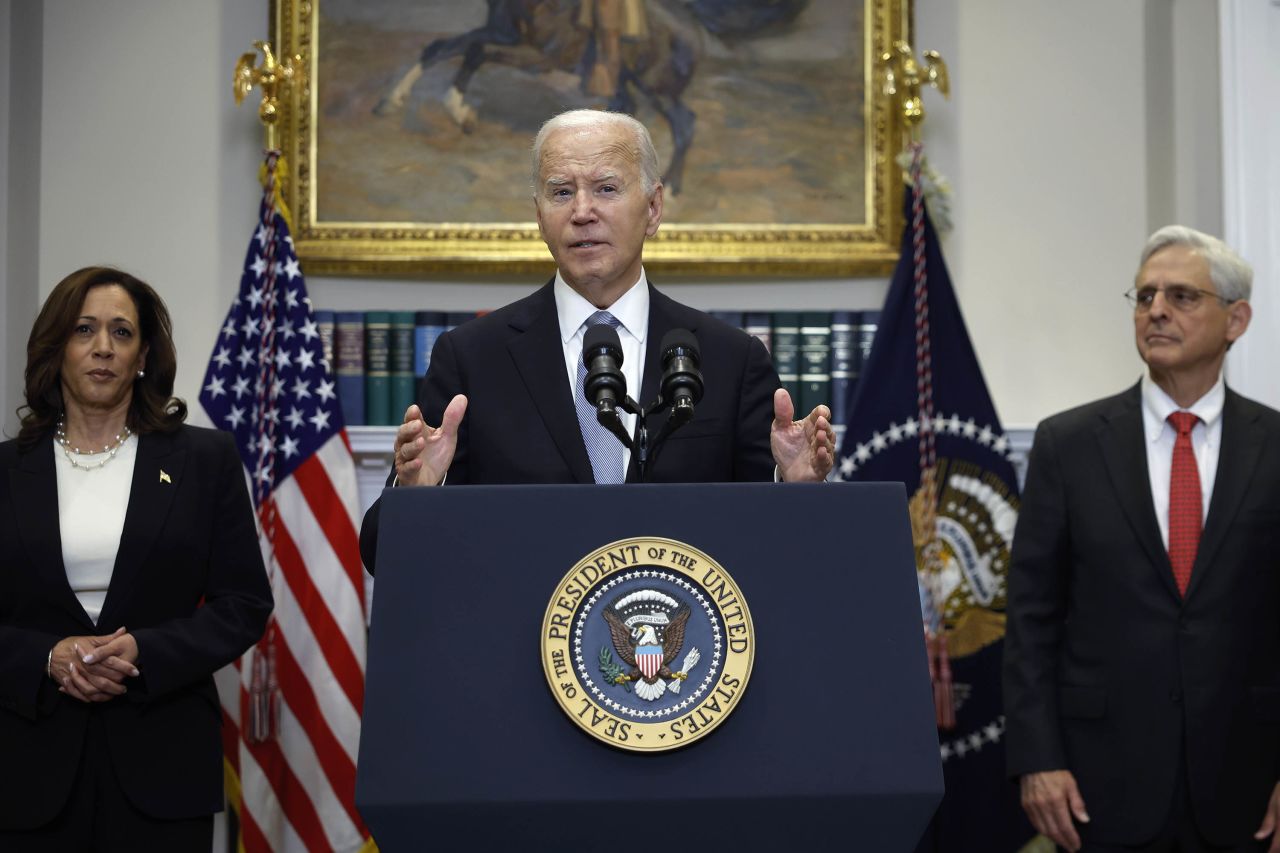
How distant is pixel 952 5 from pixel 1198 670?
2.87 metres

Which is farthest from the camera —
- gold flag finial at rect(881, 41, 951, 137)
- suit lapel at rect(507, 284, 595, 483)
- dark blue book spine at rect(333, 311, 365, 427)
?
dark blue book spine at rect(333, 311, 365, 427)

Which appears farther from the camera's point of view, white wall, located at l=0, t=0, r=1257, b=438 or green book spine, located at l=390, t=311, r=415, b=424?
white wall, located at l=0, t=0, r=1257, b=438

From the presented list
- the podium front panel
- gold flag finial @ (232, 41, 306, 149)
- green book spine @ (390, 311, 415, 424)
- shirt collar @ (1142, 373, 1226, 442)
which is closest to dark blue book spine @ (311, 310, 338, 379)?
green book spine @ (390, 311, 415, 424)

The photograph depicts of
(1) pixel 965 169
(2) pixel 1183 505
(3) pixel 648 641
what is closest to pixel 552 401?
(3) pixel 648 641

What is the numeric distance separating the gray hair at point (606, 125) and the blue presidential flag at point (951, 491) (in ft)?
7.68

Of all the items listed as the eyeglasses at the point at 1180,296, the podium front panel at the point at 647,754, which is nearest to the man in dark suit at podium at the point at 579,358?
the podium front panel at the point at 647,754

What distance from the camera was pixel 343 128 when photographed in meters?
5.12

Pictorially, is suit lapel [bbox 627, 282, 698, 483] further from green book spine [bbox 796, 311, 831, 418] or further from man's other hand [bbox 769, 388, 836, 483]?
green book spine [bbox 796, 311, 831, 418]

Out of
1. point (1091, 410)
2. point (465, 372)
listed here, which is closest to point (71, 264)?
point (465, 372)

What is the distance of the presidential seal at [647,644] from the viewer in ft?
5.54

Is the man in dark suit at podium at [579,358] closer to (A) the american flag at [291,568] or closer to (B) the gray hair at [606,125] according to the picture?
(B) the gray hair at [606,125]

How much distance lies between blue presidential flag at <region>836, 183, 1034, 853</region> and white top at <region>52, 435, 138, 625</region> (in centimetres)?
233

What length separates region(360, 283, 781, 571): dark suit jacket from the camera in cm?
238

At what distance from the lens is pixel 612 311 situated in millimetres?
2535
